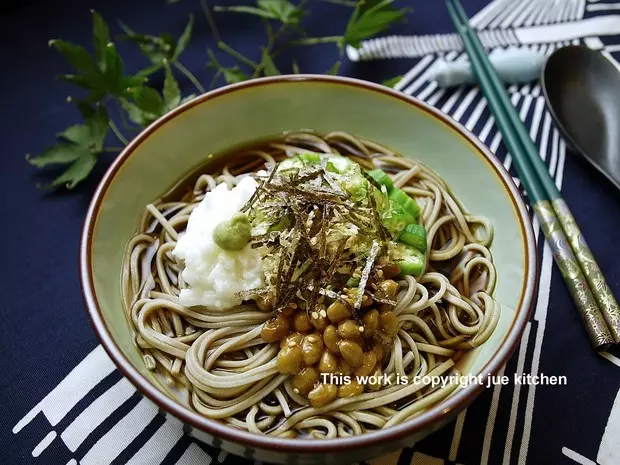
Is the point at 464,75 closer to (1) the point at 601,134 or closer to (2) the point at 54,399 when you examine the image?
(1) the point at 601,134

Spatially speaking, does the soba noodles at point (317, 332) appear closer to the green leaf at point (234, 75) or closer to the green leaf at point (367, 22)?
the green leaf at point (234, 75)

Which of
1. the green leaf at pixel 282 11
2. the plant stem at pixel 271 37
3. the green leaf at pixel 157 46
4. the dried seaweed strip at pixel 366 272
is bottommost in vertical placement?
the dried seaweed strip at pixel 366 272

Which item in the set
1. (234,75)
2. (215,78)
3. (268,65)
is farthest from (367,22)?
(215,78)

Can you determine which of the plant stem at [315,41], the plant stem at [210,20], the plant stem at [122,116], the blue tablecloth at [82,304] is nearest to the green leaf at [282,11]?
the plant stem at [315,41]

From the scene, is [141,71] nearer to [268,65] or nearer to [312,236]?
[268,65]

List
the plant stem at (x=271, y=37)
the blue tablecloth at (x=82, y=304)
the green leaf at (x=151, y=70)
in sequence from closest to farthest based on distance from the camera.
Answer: the blue tablecloth at (x=82, y=304), the green leaf at (x=151, y=70), the plant stem at (x=271, y=37)

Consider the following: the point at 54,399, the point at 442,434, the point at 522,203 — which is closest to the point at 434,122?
the point at 522,203
